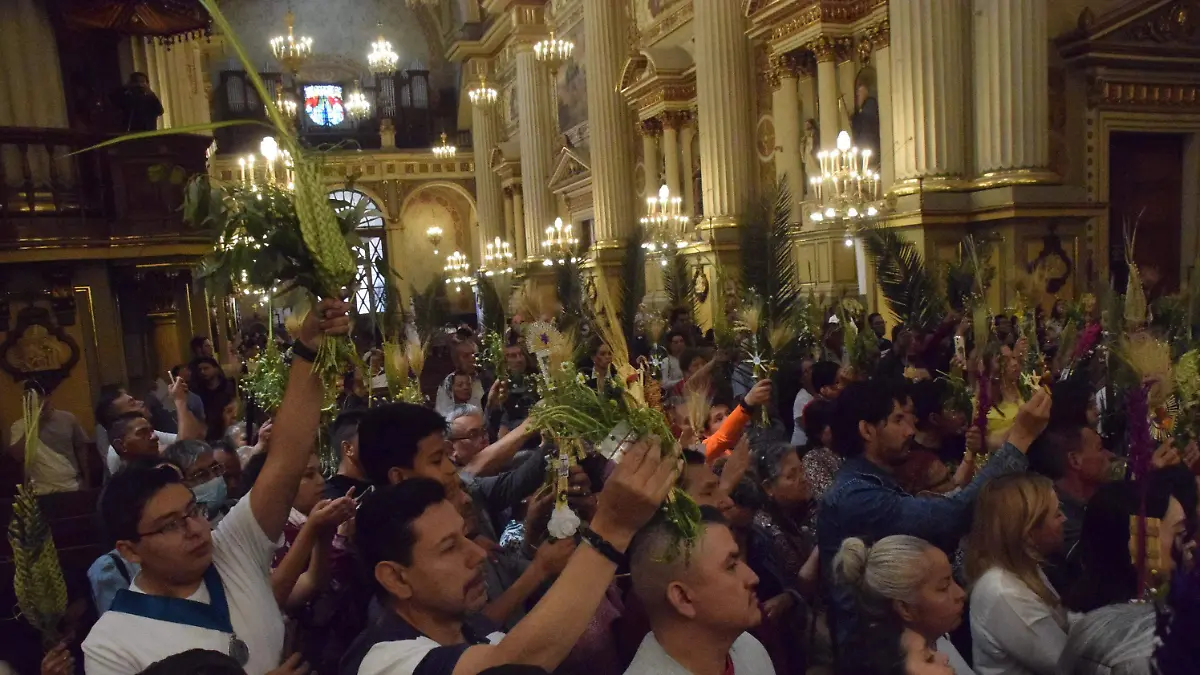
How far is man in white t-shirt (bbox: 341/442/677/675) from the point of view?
1.71 meters

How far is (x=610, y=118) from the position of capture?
17.8 m

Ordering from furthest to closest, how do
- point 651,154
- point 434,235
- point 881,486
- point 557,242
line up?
point 434,235
point 557,242
point 651,154
point 881,486

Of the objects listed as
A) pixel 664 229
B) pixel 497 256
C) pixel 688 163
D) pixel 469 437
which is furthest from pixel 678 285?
pixel 497 256

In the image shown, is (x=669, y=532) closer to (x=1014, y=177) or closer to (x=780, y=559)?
(x=780, y=559)

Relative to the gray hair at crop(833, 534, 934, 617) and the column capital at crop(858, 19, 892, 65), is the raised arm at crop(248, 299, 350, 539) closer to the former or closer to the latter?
the gray hair at crop(833, 534, 934, 617)

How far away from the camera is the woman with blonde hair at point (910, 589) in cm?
219

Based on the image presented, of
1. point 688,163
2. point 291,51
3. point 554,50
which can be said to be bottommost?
point 688,163

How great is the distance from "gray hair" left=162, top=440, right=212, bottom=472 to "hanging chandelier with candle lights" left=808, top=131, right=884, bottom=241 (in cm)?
753

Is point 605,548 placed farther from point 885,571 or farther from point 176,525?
point 176,525

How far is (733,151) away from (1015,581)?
458 inches

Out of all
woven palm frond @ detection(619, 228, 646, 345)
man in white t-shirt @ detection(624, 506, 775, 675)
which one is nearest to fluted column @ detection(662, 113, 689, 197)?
woven palm frond @ detection(619, 228, 646, 345)

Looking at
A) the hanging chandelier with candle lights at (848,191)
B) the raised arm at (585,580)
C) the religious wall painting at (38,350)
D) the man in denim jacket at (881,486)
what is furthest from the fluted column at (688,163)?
the raised arm at (585,580)

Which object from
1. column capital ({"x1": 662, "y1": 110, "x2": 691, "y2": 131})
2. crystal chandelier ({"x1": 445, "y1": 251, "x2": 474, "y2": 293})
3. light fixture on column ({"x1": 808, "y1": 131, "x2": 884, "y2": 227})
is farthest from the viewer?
crystal chandelier ({"x1": 445, "y1": 251, "x2": 474, "y2": 293})

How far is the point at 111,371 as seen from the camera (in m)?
8.61
